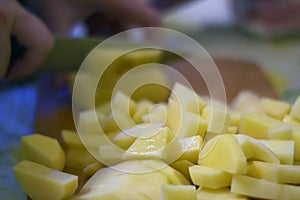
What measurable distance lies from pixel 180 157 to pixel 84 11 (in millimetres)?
807

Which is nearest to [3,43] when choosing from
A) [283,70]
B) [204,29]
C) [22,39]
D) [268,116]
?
[22,39]

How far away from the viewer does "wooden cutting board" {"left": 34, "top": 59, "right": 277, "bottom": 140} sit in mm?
1308

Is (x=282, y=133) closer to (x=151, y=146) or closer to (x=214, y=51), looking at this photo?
(x=151, y=146)

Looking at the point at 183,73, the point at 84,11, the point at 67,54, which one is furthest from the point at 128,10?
the point at 67,54

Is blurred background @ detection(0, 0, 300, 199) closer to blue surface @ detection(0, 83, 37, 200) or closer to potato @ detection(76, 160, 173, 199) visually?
blue surface @ detection(0, 83, 37, 200)

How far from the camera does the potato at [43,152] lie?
3.38 feet

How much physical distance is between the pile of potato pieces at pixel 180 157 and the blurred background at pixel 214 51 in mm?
121

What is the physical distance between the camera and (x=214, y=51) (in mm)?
2012

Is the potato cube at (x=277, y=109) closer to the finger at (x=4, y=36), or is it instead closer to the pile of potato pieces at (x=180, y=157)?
the pile of potato pieces at (x=180, y=157)

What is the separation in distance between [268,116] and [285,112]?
45 mm

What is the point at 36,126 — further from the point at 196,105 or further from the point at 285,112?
the point at 285,112

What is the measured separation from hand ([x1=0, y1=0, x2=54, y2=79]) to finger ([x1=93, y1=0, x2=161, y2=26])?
1.44 ft

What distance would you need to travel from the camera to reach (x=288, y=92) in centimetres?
156

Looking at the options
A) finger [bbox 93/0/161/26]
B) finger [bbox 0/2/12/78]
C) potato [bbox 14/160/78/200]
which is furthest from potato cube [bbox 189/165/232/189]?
finger [bbox 93/0/161/26]
